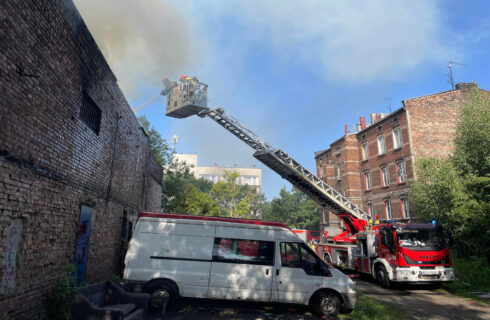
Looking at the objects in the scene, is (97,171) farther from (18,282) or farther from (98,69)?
(18,282)

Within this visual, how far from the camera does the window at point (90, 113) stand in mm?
7113

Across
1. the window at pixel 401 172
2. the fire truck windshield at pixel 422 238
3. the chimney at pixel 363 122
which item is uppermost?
the chimney at pixel 363 122

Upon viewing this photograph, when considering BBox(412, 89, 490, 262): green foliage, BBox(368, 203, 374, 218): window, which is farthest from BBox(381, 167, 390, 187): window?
BBox(412, 89, 490, 262): green foliage

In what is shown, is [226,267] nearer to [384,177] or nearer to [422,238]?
[422,238]

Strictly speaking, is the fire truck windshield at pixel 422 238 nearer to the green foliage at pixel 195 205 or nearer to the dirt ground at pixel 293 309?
the dirt ground at pixel 293 309

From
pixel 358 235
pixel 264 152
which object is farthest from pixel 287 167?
pixel 358 235

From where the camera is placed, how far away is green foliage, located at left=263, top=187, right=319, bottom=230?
181ft

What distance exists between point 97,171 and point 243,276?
4.75 meters

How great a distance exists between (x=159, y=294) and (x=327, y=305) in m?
3.98

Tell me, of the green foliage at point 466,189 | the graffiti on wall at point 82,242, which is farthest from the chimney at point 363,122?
the graffiti on wall at point 82,242

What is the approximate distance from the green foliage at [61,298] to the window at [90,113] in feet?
11.2

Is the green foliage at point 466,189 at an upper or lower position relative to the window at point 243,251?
upper

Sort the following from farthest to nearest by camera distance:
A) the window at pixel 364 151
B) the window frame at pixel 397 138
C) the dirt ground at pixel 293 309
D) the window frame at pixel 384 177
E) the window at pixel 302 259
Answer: the window at pixel 364 151 → the window frame at pixel 384 177 → the window frame at pixel 397 138 → the window at pixel 302 259 → the dirt ground at pixel 293 309

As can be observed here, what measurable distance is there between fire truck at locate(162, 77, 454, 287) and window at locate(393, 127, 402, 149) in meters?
9.92
